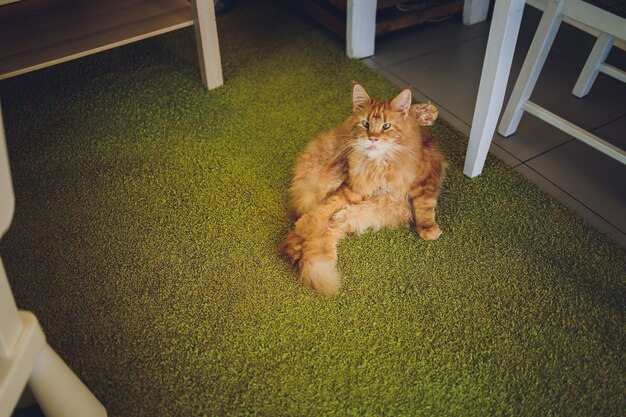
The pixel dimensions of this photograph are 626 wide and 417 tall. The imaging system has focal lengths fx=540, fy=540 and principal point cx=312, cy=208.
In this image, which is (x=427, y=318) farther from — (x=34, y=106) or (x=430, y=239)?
(x=34, y=106)

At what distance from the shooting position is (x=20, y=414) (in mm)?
1124

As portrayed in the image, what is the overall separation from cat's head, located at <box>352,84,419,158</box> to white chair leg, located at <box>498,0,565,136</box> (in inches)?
20.3

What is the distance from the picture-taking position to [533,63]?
1.65 meters

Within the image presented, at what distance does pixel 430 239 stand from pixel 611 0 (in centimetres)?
73

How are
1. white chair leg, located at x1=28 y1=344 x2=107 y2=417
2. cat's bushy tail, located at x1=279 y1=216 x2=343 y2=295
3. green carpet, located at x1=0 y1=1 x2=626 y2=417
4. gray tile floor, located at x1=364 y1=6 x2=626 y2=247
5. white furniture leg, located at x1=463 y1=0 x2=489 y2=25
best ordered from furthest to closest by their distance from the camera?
1. white furniture leg, located at x1=463 y1=0 x2=489 y2=25
2. gray tile floor, located at x1=364 y1=6 x2=626 y2=247
3. cat's bushy tail, located at x1=279 y1=216 x2=343 y2=295
4. green carpet, located at x1=0 y1=1 x2=626 y2=417
5. white chair leg, located at x1=28 y1=344 x2=107 y2=417

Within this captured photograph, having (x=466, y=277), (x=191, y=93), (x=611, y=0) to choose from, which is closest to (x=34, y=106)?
(x=191, y=93)

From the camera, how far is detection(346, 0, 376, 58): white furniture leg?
2066 millimetres

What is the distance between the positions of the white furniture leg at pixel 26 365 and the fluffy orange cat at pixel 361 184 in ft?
1.90

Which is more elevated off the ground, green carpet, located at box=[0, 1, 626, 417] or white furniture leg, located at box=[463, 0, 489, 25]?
white furniture leg, located at box=[463, 0, 489, 25]

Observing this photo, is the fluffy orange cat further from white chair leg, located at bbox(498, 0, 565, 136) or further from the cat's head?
white chair leg, located at bbox(498, 0, 565, 136)

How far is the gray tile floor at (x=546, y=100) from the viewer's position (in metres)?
1.64

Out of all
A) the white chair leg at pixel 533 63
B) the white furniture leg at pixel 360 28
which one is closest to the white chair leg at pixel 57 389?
the white chair leg at pixel 533 63

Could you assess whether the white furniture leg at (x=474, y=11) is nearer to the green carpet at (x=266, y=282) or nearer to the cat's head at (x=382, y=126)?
the green carpet at (x=266, y=282)

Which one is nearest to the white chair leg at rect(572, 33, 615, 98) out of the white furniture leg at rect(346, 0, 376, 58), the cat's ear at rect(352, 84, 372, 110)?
the white furniture leg at rect(346, 0, 376, 58)
